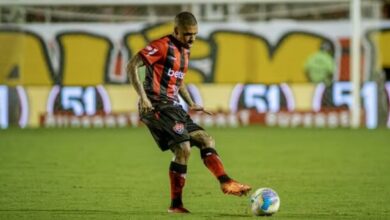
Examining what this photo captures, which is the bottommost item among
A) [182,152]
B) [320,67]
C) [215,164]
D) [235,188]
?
[320,67]

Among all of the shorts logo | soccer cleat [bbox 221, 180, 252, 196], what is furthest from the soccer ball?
the shorts logo

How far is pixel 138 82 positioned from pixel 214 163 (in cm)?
102

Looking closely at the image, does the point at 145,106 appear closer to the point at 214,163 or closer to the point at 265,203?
the point at 214,163

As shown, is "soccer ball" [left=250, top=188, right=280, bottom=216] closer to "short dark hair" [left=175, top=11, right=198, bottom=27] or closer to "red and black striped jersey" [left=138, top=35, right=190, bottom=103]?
"red and black striped jersey" [left=138, top=35, right=190, bottom=103]

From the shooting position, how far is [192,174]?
13.1 meters

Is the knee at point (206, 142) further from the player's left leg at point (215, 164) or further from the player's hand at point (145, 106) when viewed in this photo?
the player's hand at point (145, 106)

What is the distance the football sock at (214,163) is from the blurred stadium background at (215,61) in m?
13.4

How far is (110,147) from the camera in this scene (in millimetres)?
17531

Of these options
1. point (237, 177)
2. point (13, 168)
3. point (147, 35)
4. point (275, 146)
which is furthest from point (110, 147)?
point (147, 35)

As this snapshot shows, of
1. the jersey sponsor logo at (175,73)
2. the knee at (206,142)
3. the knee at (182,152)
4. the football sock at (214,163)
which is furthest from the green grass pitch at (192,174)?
the jersey sponsor logo at (175,73)

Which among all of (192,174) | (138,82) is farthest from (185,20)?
(192,174)

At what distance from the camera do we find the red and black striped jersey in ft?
30.2

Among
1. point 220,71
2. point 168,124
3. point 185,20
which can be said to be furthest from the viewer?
point 220,71

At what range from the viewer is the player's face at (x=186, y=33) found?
9055 mm
